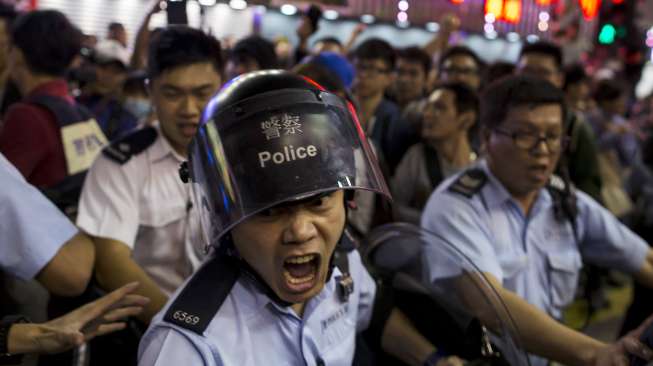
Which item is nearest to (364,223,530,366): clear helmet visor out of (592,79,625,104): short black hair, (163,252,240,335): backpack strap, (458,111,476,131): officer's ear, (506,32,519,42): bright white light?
(163,252,240,335): backpack strap

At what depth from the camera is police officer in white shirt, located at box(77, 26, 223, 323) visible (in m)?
1.92

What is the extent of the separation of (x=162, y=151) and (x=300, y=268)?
0.96 meters

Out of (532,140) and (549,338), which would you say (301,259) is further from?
(532,140)

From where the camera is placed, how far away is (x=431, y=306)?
168 cm

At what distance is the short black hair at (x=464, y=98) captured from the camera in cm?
341

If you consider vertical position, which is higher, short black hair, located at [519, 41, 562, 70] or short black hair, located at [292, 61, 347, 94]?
short black hair, located at [292, 61, 347, 94]

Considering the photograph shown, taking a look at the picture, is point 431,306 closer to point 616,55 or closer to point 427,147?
point 427,147

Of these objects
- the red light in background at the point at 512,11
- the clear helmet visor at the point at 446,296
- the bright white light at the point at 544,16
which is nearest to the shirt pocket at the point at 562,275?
the clear helmet visor at the point at 446,296

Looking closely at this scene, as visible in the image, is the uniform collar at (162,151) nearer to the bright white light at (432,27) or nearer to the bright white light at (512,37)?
the bright white light at (432,27)

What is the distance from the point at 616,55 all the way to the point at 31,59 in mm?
15499

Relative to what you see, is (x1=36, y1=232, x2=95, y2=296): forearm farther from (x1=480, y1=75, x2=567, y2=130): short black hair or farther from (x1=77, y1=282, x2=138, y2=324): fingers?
(x1=480, y1=75, x2=567, y2=130): short black hair

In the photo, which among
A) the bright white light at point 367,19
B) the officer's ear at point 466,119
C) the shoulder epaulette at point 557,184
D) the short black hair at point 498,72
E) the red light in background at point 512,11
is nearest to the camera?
the shoulder epaulette at point 557,184

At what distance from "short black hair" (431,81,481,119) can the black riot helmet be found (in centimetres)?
211

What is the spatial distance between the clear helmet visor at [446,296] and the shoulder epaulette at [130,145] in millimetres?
830
